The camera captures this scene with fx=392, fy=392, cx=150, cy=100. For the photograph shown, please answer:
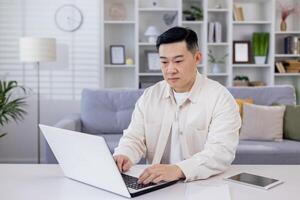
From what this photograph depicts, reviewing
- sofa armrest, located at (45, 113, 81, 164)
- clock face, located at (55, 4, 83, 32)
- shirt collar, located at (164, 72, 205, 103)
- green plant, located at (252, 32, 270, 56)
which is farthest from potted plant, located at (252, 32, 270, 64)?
shirt collar, located at (164, 72, 205, 103)

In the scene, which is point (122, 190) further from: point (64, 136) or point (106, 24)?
point (106, 24)

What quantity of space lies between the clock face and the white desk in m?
3.18

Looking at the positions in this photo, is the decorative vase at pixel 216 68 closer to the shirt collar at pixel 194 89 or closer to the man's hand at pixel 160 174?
the shirt collar at pixel 194 89

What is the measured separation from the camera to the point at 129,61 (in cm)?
451

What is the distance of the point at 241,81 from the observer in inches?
180

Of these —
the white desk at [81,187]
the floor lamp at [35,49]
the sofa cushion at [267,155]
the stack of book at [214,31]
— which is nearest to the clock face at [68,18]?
the floor lamp at [35,49]

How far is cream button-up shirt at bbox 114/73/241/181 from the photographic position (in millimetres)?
1574

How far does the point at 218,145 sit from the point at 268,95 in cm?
237

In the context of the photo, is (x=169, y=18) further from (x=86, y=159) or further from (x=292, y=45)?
(x=86, y=159)

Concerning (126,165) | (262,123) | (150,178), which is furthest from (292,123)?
(150,178)

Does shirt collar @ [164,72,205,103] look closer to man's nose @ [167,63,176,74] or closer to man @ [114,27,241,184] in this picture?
man @ [114,27,241,184]

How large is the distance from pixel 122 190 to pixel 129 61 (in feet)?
11.2

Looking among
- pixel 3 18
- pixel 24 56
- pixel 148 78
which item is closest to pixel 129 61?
pixel 148 78

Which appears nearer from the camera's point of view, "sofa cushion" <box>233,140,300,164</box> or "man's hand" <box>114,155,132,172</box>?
"man's hand" <box>114,155,132,172</box>
